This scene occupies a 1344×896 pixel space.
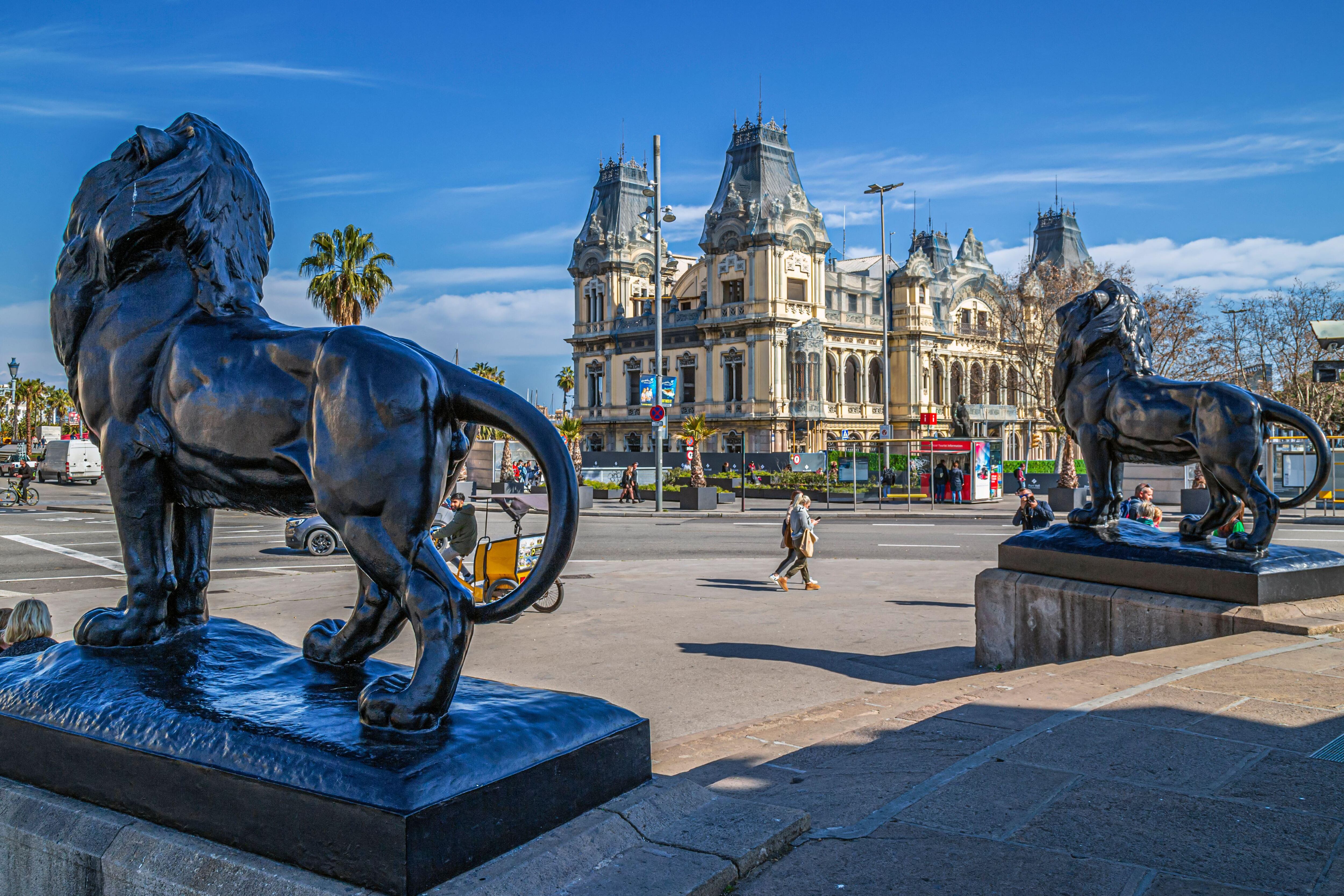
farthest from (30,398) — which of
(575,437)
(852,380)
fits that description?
(852,380)

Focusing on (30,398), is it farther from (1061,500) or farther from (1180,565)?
(1180,565)

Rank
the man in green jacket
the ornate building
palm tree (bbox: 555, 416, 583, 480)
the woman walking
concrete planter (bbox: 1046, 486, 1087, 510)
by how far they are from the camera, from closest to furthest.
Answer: the man in green jacket
the woman walking
concrete planter (bbox: 1046, 486, 1087, 510)
palm tree (bbox: 555, 416, 583, 480)
the ornate building

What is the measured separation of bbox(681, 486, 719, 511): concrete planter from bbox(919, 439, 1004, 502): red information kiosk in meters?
8.02

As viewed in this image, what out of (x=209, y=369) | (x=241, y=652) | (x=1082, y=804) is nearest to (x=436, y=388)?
(x=209, y=369)

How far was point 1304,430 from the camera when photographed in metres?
6.33

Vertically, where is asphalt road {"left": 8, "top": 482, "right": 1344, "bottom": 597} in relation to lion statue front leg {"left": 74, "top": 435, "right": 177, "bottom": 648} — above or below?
below

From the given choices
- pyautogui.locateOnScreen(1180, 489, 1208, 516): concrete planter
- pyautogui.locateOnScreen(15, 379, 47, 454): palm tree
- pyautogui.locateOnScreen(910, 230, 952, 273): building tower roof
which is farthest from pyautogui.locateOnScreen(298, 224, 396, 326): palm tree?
pyautogui.locateOnScreen(15, 379, 47, 454): palm tree

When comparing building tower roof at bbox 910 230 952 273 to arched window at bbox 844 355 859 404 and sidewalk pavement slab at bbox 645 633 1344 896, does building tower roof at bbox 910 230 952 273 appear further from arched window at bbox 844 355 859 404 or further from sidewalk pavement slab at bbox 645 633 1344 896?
sidewalk pavement slab at bbox 645 633 1344 896

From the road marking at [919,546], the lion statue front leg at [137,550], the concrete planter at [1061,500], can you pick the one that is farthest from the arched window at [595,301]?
the lion statue front leg at [137,550]

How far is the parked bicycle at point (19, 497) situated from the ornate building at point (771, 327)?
31279mm

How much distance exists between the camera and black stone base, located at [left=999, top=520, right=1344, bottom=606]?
5973 millimetres

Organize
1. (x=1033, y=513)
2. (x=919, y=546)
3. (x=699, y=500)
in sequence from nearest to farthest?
(x=1033, y=513), (x=919, y=546), (x=699, y=500)

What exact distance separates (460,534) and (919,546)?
32.9 feet

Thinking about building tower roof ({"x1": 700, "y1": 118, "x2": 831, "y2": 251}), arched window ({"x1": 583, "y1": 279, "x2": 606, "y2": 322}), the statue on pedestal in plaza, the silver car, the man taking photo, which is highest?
building tower roof ({"x1": 700, "y1": 118, "x2": 831, "y2": 251})
